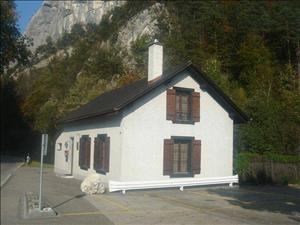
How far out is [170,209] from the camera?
1508 centimetres

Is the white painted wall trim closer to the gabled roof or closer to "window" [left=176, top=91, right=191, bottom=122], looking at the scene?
"window" [left=176, top=91, right=191, bottom=122]

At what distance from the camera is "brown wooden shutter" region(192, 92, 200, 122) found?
22827 millimetres

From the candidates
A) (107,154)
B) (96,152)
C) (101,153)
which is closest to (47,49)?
(96,152)

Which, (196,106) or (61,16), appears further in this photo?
(61,16)

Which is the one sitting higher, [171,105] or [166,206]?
[171,105]

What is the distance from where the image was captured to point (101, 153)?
75.5 ft

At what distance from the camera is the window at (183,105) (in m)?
22.0

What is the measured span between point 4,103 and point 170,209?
67164mm

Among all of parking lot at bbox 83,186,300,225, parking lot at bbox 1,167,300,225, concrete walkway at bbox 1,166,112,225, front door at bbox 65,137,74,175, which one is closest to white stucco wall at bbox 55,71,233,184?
parking lot at bbox 1,167,300,225

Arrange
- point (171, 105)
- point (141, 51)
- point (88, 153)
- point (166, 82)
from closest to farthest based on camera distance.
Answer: point (166, 82)
point (171, 105)
point (88, 153)
point (141, 51)

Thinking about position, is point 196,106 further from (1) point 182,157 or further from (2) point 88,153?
(2) point 88,153

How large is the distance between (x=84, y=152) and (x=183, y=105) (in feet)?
21.2

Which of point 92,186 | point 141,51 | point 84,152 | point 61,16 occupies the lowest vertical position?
point 92,186

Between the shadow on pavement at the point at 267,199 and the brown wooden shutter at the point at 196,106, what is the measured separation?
361 cm
